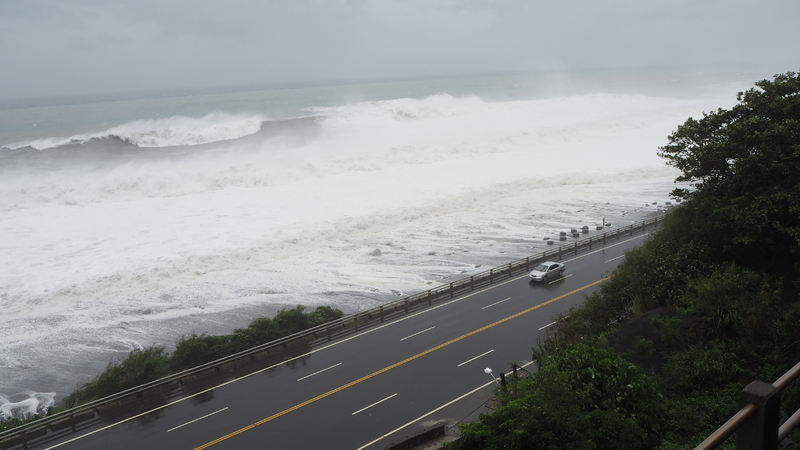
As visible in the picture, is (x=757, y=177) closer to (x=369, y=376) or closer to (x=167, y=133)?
(x=369, y=376)

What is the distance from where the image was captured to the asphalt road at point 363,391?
19.4 m

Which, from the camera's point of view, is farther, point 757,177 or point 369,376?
point 369,376

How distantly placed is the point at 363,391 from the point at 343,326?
645 centimetres

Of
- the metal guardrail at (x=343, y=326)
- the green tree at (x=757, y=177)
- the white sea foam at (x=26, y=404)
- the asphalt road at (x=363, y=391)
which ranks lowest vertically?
the white sea foam at (x=26, y=404)

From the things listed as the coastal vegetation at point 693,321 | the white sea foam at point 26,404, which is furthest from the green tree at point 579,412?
the white sea foam at point 26,404

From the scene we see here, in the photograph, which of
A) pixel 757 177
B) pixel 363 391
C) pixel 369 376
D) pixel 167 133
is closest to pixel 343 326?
pixel 369 376

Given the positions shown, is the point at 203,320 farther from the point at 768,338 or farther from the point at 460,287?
the point at 768,338

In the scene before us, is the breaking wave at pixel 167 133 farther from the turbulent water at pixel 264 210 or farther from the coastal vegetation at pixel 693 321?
the coastal vegetation at pixel 693 321

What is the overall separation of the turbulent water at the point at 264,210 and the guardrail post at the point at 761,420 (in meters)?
27.6

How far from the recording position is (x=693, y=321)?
17.9 m

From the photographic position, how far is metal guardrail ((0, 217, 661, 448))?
67.9 ft

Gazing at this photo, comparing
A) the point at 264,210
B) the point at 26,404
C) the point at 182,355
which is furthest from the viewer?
the point at 264,210

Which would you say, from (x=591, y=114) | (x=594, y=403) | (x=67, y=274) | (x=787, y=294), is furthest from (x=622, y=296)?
(x=591, y=114)

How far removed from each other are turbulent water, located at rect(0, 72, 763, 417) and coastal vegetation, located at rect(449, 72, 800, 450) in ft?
48.7
